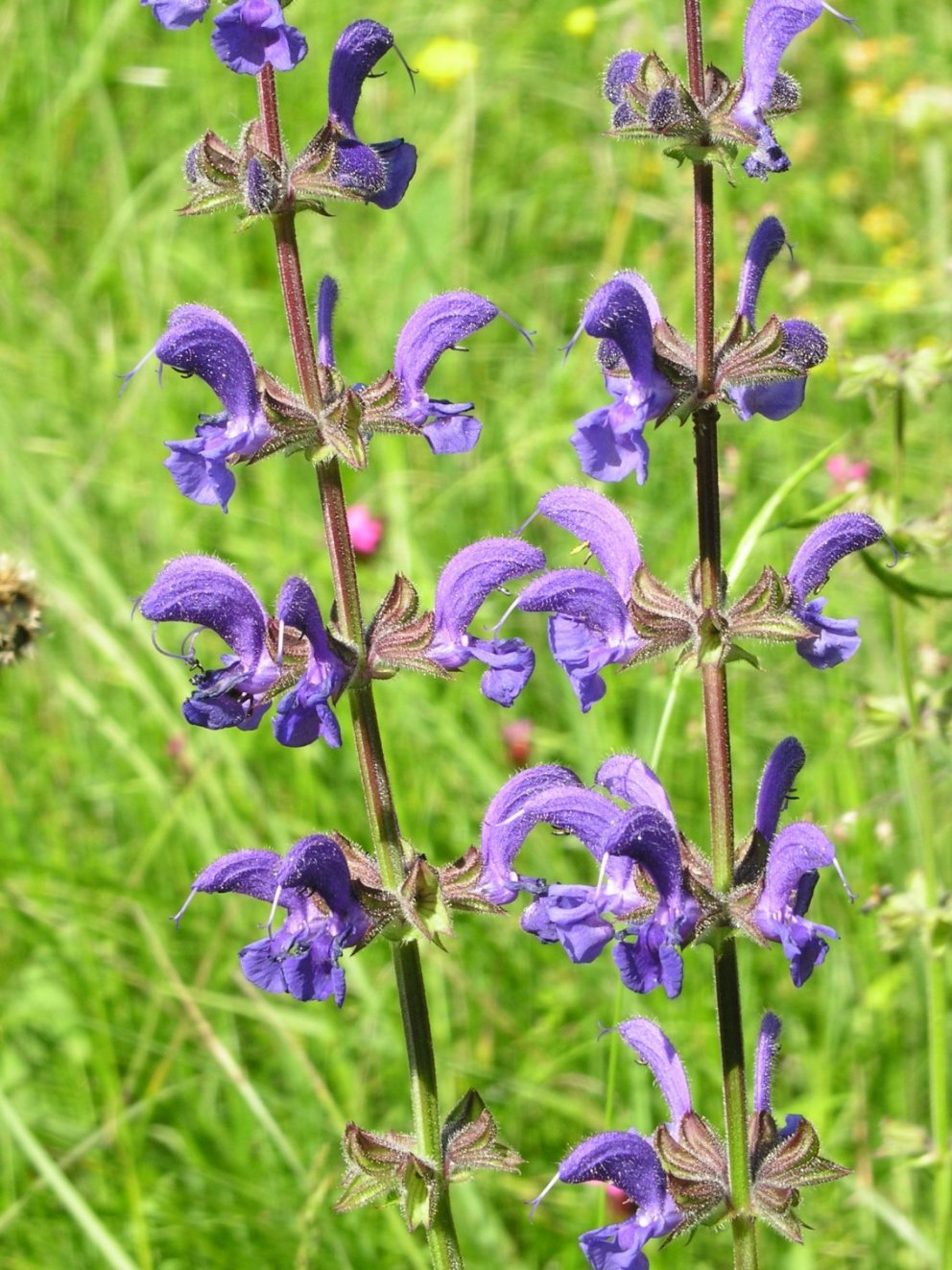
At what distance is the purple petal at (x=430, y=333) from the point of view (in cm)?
251

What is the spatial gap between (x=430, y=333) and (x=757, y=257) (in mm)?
521

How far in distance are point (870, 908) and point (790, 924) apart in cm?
67

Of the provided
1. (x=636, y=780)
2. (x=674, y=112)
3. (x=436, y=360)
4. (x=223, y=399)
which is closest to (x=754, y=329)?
(x=674, y=112)

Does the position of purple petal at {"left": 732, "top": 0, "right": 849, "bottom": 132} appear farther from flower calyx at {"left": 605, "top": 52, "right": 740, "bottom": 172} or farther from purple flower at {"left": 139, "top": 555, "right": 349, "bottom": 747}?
purple flower at {"left": 139, "top": 555, "right": 349, "bottom": 747}

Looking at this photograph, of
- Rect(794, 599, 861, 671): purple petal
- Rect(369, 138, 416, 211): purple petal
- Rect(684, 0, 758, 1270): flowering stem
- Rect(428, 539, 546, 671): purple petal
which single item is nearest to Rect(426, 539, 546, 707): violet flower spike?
Rect(428, 539, 546, 671): purple petal

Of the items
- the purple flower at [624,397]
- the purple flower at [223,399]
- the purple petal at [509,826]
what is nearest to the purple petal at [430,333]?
the purple flower at [223,399]

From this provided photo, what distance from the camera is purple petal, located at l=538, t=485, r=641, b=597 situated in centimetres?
251

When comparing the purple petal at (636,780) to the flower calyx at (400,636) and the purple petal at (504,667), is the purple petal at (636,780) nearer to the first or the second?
the purple petal at (504,667)

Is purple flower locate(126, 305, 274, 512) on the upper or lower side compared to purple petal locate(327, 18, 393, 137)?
lower

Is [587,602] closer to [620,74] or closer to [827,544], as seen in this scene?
[827,544]

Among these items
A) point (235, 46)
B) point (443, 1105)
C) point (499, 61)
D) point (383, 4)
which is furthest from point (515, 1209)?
point (383, 4)

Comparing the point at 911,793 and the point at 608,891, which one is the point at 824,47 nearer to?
the point at 911,793

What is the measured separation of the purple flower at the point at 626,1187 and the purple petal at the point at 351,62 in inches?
60.3

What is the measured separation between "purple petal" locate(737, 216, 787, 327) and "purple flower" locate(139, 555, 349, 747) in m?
0.79
